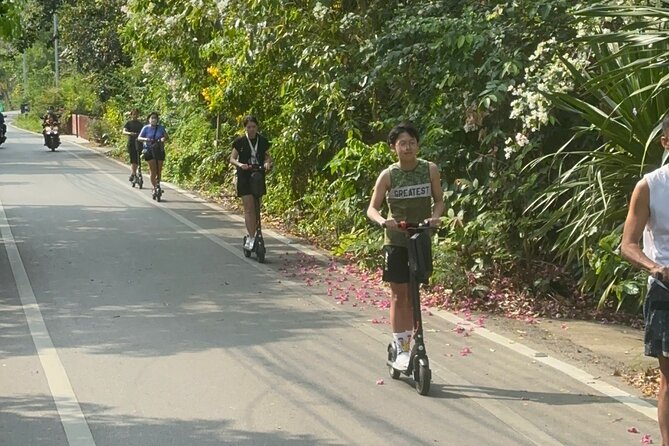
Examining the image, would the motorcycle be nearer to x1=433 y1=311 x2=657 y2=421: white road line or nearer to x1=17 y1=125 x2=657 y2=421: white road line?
x1=17 y1=125 x2=657 y2=421: white road line

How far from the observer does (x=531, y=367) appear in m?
8.45

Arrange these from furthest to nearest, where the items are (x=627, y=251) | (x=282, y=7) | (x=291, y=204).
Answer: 1. (x=291, y=204)
2. (x=282, y=7)
3. (x=627, y=251)

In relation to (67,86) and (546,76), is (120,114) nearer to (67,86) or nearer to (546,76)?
(67,86)

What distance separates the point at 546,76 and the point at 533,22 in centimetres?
126

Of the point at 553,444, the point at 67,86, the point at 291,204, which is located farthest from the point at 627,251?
the point at 67,86

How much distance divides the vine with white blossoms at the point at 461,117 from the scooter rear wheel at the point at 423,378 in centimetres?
199

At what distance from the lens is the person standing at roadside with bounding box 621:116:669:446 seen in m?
5.62

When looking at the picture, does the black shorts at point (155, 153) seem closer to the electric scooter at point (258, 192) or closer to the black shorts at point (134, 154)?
the black shorts at point (134, 154)

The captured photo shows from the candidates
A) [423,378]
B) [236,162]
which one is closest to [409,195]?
[423,378]

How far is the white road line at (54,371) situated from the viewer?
6820mm

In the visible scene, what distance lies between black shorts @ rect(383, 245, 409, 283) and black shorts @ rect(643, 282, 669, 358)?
8.06 feet

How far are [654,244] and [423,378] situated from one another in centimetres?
233

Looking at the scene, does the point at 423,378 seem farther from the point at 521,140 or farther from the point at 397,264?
the point at 521,140

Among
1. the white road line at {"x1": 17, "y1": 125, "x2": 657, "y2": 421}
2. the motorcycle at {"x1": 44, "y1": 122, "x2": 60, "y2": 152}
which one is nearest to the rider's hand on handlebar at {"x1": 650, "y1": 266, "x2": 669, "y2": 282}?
the white road line at {"x1": 17, "y1": 125, "x2": 657, "y2": 421}
